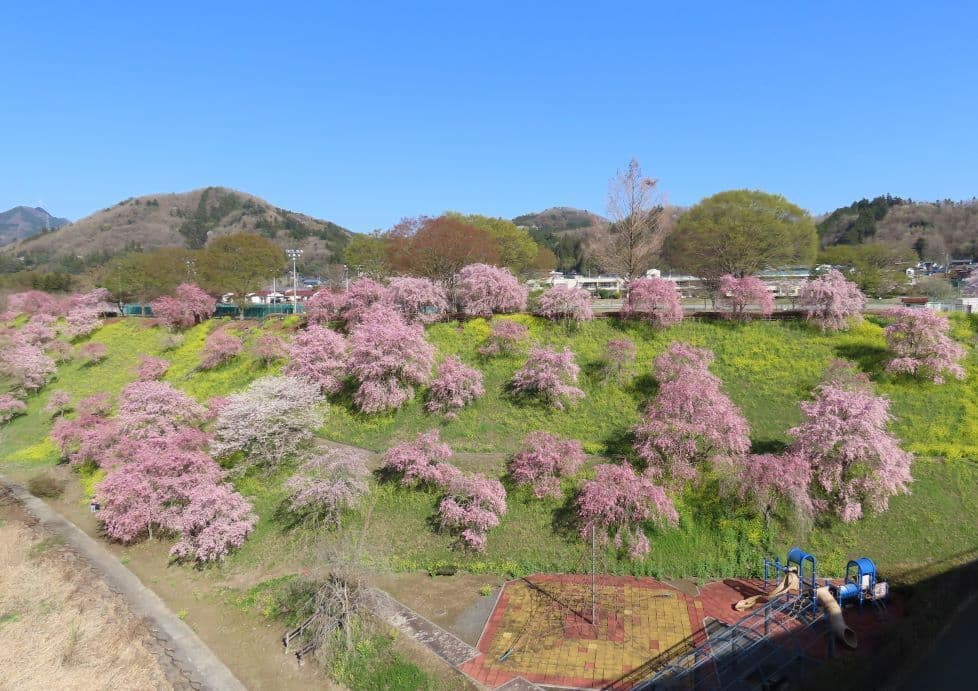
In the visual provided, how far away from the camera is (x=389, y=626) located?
14180mm

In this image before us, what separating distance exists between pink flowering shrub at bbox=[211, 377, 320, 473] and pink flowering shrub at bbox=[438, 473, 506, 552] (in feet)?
27.0

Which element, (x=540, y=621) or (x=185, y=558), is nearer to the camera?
(x=540, y=621)

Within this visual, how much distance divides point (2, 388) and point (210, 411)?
2468 centimetres

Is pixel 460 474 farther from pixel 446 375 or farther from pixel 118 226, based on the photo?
pixel 118 226

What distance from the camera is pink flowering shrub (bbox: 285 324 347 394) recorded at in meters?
26.5

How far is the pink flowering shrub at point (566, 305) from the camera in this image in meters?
29.3

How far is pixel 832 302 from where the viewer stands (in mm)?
25953

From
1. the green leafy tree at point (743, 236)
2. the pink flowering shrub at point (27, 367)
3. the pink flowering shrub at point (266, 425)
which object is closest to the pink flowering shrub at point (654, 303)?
the green leafy tree at point (743, 236)

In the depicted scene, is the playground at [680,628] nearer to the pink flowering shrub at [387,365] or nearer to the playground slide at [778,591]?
the playground slide at [778,591]

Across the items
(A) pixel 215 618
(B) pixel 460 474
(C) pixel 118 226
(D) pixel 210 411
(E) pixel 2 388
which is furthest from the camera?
(C) pixel 118 226

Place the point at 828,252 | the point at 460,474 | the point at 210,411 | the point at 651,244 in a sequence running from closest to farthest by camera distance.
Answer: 1. the point at 460,474
2. the point at 210,411
3. the point at 651,244
4. the point at 828,252

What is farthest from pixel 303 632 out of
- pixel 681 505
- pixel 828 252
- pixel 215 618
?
pixel 828 252

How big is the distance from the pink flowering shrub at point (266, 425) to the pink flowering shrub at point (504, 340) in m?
9.44

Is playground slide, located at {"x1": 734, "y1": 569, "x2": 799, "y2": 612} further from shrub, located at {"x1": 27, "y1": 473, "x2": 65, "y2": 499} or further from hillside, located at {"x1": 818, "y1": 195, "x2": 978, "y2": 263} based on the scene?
hillside, located at {"x1": 818, "y1": 195, "x2": 978, "y2": 263}
